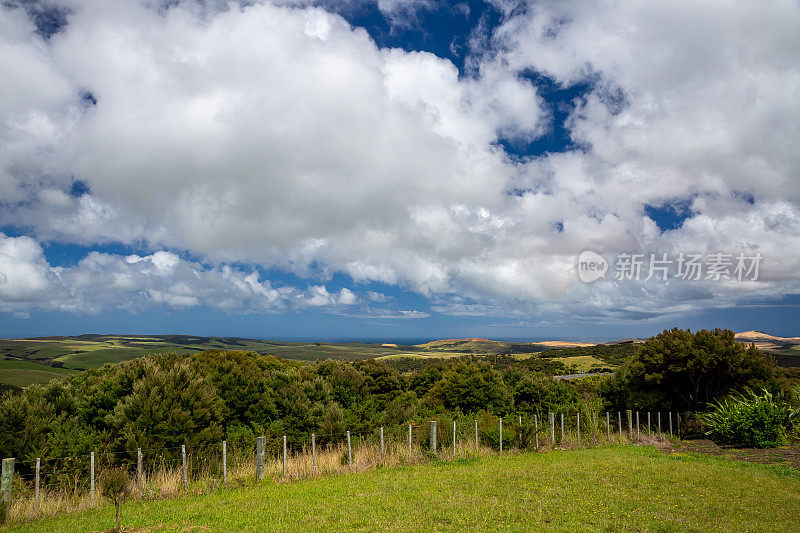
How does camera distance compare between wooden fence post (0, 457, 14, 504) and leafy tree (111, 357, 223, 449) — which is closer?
wooden fence post (0, 457, 14, 504)

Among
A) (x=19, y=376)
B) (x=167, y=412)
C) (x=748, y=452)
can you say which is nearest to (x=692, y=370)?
(x=748, y=452)

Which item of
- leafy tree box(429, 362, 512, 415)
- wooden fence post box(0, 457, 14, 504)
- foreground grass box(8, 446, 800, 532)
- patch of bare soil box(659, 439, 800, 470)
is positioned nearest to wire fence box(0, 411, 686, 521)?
wooden fence post box(0, 457, 14, 504)

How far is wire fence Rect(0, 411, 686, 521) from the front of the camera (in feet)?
32.8

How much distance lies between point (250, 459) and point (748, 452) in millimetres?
16861

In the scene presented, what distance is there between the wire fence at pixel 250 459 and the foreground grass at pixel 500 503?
81cm

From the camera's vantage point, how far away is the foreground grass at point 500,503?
7.62m

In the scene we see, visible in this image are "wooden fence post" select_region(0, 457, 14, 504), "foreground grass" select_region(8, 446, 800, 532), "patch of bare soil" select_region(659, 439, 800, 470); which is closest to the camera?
"foreground grass" select_region(8, 446, 800, 532)

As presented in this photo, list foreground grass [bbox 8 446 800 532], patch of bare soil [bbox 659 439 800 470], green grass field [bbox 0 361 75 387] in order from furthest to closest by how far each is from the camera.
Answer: green grass field [bbox 0 361 75 387], patch of bare soil [bbox 659 439 800 470], foreground grass [bbox 8 446 800 532]

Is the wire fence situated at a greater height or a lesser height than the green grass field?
greater

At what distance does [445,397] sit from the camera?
85.0ft

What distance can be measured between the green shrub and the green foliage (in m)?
3.39

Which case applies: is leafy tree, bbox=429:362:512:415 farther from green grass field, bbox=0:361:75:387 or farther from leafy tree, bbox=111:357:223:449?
green grass field, bbox=0:361:75:387

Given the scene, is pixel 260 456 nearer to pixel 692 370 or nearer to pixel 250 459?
pixel 250 459

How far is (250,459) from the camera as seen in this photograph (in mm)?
14070
